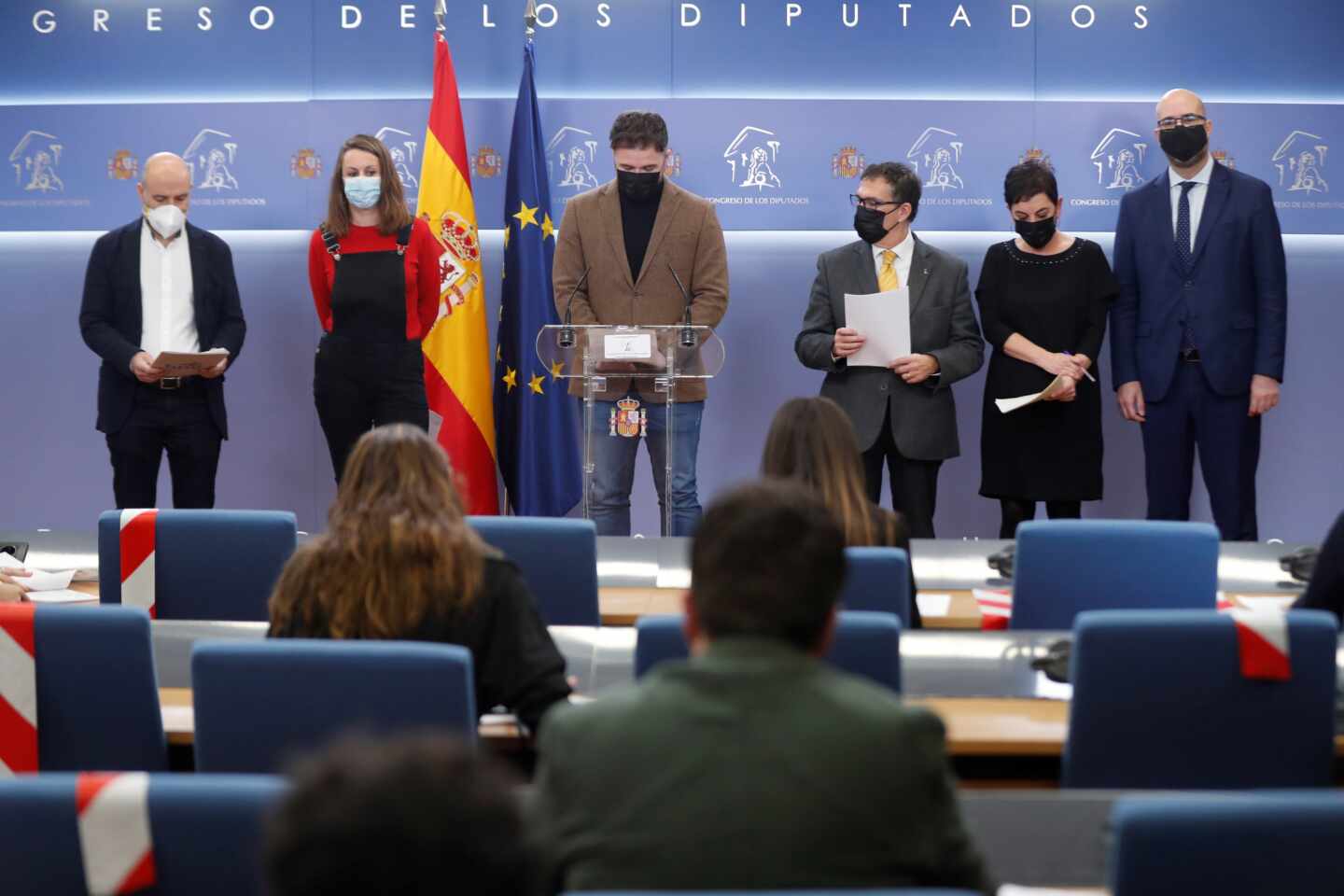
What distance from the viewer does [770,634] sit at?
5.70 feet

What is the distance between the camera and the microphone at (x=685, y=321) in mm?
5824

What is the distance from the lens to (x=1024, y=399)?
6.30 meters

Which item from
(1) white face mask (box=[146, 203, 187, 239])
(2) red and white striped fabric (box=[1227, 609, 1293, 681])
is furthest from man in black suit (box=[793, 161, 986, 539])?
(2) red and white striped fabric (box=[1227, 609, 1293, 681])

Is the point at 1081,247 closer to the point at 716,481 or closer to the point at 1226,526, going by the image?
the point at 1226,526

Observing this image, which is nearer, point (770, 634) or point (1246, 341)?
point (770, 634)

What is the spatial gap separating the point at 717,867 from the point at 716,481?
6.29 m

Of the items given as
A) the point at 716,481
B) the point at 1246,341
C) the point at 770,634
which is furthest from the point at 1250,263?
the point at 770,634

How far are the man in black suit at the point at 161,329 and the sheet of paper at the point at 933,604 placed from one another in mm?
3816

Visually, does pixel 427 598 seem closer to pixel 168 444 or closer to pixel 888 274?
pixel 888 274

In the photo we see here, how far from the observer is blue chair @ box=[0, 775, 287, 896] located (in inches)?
64.2

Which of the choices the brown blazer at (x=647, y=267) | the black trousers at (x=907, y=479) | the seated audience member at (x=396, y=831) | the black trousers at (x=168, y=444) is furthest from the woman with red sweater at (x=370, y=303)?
the seated audience member at (x=396, y=831)

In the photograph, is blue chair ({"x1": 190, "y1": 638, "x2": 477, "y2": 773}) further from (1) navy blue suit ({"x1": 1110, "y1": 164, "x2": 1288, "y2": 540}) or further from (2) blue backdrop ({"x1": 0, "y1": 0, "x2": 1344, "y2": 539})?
(2) blue backdrop ({"x1": 0, "y1": 0, "x2": 1344, "y2": 539})

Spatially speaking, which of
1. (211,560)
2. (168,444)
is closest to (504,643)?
(211,560)

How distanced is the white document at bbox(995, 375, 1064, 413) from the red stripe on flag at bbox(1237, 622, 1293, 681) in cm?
379
